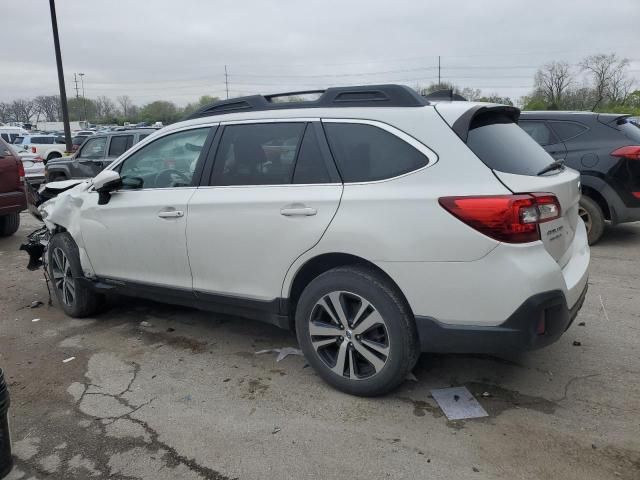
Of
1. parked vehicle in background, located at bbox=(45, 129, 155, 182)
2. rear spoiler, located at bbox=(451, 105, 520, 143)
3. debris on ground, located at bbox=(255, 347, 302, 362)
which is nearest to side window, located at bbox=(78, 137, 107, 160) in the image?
parked vehicle in background, located at bbox=(45, 129, 155, 182)

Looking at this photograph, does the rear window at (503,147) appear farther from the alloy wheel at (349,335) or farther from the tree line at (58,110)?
the tree line at (58,110)

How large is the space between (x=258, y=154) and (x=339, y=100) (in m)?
0.66

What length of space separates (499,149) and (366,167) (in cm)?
75

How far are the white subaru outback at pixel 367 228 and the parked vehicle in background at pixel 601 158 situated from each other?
361 centimetres

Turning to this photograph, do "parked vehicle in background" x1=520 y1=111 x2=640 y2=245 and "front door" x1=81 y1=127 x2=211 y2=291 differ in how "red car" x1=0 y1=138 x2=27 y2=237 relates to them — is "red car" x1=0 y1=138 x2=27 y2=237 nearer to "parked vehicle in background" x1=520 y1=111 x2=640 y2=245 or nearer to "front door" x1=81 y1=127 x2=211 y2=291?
"front door" x1=81 y1=127 x2=211 y2=291

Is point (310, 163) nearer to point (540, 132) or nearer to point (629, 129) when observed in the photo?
point (540, 132)

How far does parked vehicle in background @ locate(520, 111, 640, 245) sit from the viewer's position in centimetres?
658

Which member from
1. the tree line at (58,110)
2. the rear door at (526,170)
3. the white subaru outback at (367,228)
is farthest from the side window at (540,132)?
the tree line at (58,110)

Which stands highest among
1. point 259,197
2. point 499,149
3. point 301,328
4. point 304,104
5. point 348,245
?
point 304,104

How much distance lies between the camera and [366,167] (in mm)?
3164

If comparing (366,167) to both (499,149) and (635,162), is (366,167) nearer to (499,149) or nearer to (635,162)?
(499,149)

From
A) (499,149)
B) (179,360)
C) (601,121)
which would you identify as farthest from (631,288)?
(179,360)

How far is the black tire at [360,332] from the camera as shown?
119 inches

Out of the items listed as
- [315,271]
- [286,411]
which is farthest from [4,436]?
[315,271]
